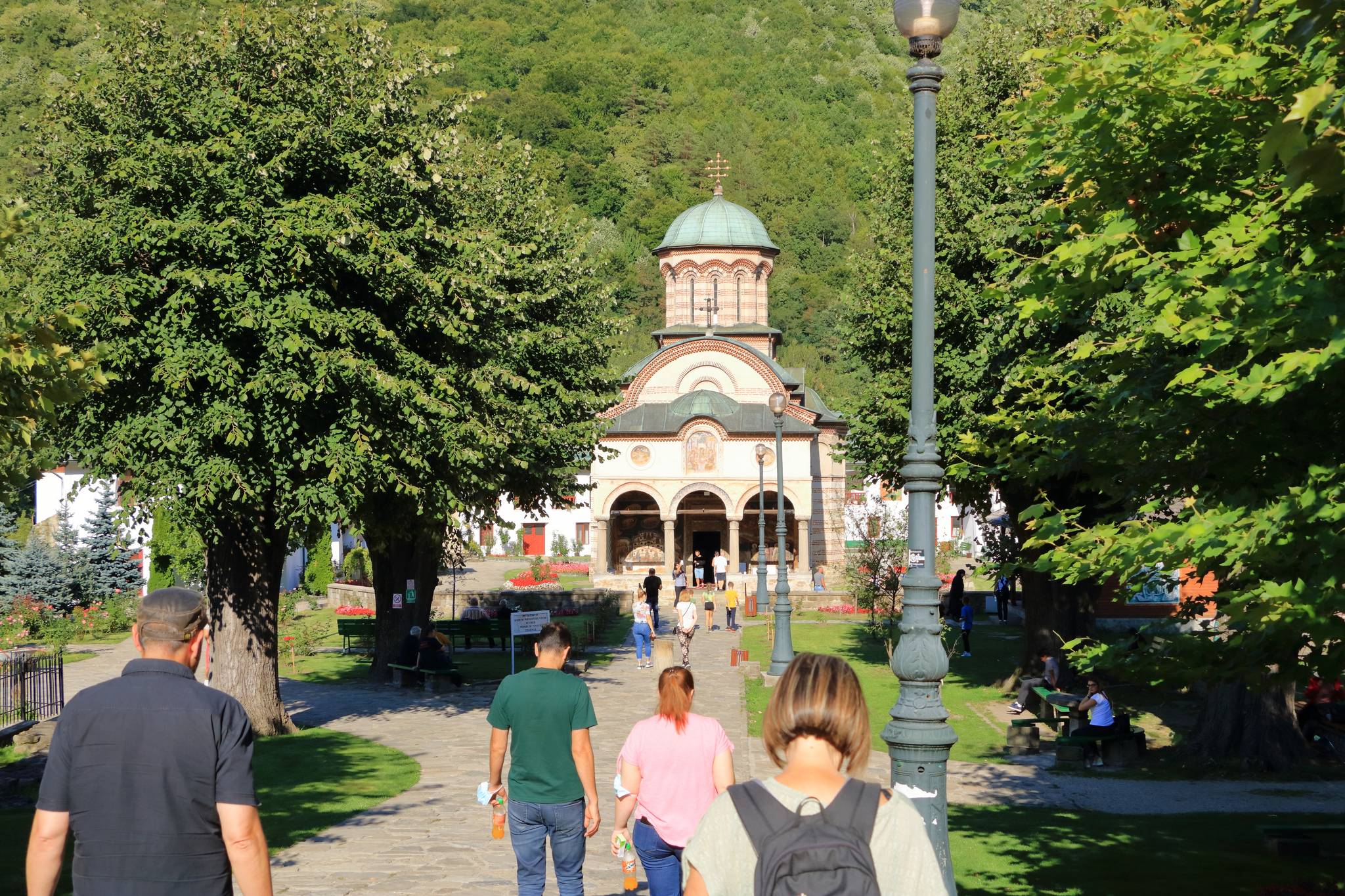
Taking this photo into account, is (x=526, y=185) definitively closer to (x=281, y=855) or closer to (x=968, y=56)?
(x=968, y=56)

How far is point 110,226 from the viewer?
1492cm

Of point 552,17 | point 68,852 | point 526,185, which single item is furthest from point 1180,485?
point 552,17

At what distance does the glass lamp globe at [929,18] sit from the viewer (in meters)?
6.96

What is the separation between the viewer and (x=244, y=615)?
663 inches

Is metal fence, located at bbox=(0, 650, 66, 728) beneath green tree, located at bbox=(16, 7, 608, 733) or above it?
beneath

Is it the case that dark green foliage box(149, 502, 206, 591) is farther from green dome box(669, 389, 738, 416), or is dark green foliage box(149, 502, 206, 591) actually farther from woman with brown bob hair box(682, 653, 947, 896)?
woman with brown bob hair box(682, 653, 947, 896)

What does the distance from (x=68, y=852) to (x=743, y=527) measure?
41103 mm

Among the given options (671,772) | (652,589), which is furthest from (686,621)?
(671,772)

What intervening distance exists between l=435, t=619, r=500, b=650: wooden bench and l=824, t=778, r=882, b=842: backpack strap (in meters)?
26.6

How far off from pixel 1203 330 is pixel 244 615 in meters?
12.8

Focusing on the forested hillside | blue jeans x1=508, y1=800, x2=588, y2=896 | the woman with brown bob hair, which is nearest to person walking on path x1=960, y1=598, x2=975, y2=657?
blue jeans x1=508, y1=800, x2=588, y2=896

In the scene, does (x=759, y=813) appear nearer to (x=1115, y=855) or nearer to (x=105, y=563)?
(x=1115, y=855)

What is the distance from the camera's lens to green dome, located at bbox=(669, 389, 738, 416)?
163 feet

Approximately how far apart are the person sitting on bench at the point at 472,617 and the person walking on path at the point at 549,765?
75.8ft
